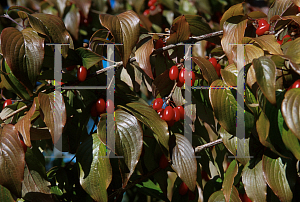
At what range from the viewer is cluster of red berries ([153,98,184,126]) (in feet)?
2.58

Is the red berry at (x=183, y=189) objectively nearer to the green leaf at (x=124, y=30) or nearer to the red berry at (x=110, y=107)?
the red berry at (x=110, y=107)

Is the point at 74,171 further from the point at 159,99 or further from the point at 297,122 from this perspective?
the point at 297,122

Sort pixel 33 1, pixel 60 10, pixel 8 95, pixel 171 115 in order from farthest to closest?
pixel 33 1, pixel 60 10, pixel 8 95, pixel 171 115

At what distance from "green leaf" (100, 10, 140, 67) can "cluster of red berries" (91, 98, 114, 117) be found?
14cm

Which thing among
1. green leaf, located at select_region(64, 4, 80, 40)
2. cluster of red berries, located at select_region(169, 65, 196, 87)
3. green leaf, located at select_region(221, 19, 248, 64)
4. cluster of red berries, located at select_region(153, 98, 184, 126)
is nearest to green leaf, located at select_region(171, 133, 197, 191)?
cluster of red berries, located at select_region(153, 98, 184, 126)

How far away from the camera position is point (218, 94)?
0.67 m

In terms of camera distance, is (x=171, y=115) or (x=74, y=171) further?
(x=74, y=171)

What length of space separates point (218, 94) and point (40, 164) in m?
0.54

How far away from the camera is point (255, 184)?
0.68 meters

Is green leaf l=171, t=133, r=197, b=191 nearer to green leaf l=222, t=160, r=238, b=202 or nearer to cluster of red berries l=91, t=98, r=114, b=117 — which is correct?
green leaf l=222, t=160, r=238, b=202

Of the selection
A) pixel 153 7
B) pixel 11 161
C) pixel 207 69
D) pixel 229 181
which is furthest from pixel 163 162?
pixel 153 7

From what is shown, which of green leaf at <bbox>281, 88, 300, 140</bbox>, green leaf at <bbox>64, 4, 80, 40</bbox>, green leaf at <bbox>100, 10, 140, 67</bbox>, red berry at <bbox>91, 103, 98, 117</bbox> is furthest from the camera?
green leaf at <bbox>64, 4, 80, 40</bbox>

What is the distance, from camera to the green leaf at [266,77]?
1.67 feet

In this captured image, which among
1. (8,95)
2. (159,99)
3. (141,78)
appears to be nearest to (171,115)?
(159,99)
